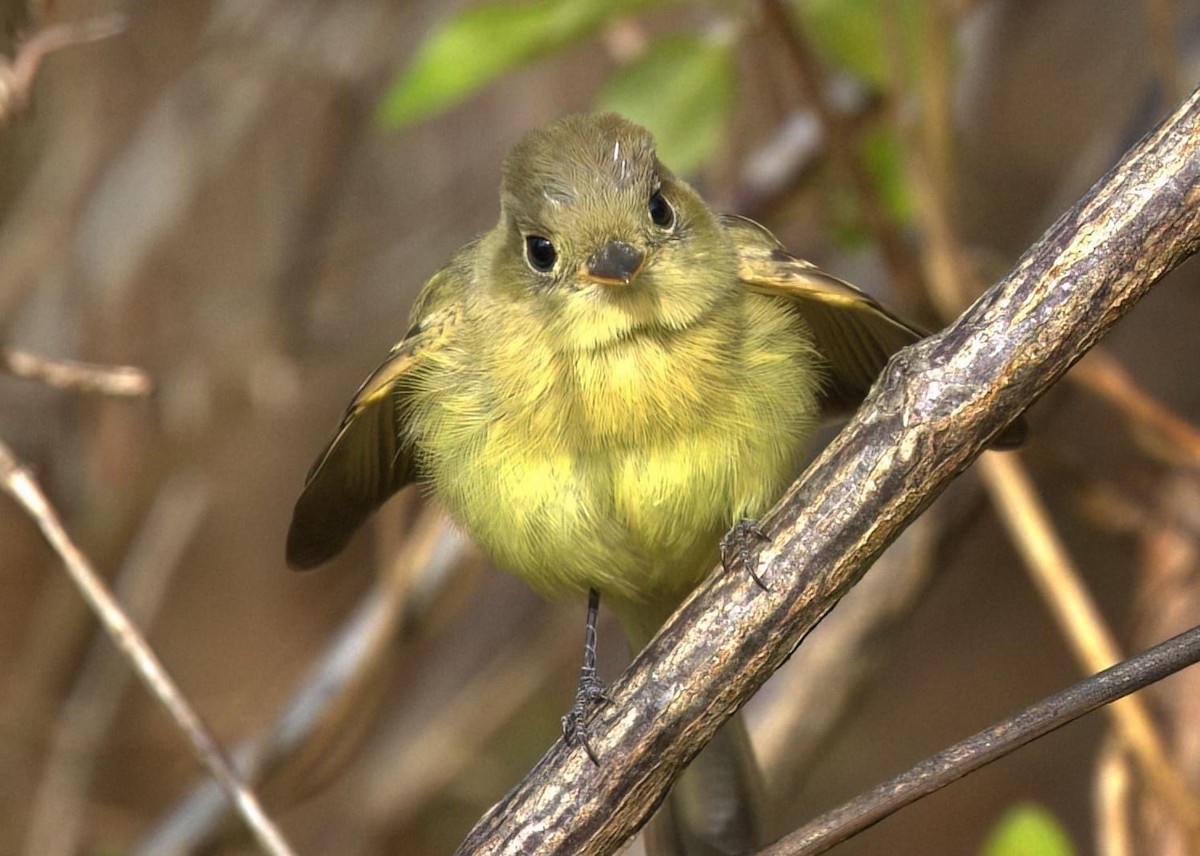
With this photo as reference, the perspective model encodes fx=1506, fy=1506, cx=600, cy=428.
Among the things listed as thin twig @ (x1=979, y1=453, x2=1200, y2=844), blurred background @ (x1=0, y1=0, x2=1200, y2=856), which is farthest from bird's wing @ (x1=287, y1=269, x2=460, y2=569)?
thin twig @ (x1=979, y1=453, x2=1200, y2=844)

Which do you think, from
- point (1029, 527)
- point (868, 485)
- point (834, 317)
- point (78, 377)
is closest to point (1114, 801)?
point (1029, 527)

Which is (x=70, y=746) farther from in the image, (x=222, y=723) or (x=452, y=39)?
(x=452, y=39)

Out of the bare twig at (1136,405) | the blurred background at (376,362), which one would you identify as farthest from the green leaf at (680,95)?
the bare twig at (1136,405)

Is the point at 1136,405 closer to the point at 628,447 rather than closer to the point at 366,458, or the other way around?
the point at 628,447

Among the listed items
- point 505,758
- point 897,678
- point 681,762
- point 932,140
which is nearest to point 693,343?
point 681,762

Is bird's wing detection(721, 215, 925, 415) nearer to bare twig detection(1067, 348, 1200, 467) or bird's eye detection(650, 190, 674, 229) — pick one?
bird's eye detection(650, 190, 674, 229)
